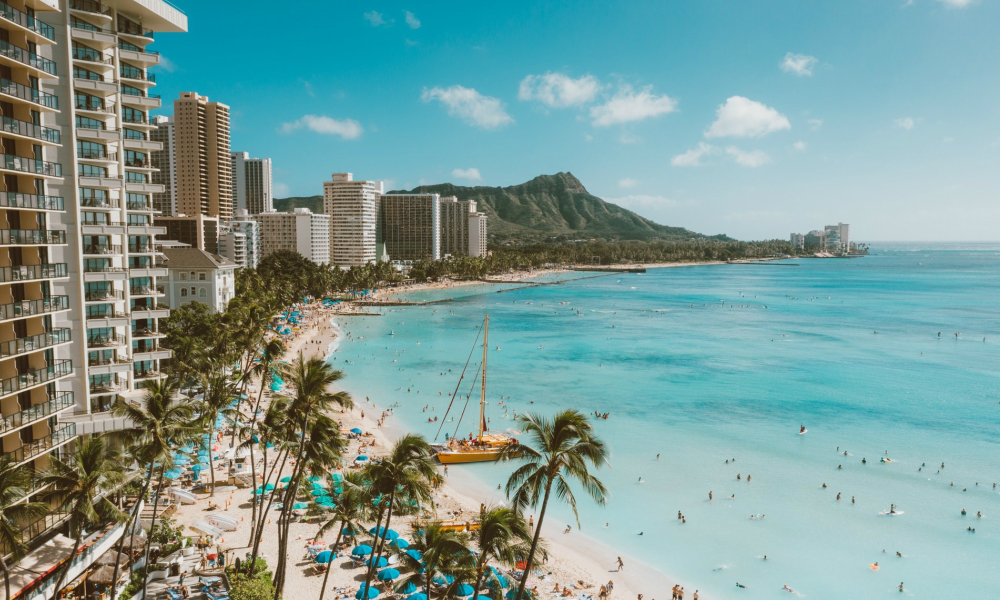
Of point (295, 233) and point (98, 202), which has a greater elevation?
point (295, 233)

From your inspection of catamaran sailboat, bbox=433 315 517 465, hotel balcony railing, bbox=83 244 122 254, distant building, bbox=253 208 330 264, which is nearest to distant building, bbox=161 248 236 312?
catamaran sailboat, bbox=433 315 517 465

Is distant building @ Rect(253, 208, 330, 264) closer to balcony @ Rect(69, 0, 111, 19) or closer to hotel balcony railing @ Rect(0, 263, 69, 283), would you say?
balcony @ Rect(69, 0, 111, 19)

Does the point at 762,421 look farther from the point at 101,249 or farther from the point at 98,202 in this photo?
the point at 98,202

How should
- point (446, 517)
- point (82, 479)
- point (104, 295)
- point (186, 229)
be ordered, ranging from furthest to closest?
point (186, 229) → point (446, 517) → point (104, 295) → point (82, 479)

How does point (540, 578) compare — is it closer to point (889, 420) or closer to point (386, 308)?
point (889, 420)

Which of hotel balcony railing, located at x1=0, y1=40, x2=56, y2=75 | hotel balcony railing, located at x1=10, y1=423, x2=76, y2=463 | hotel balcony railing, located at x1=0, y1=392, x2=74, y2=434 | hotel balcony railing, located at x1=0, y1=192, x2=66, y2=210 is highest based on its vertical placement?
hotel balcony railing, located at x1=0, y1=40, x2=56, y2=75

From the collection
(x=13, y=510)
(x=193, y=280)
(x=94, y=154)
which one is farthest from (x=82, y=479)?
(x=193, y=280)

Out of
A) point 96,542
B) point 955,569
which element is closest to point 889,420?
point 955,569
